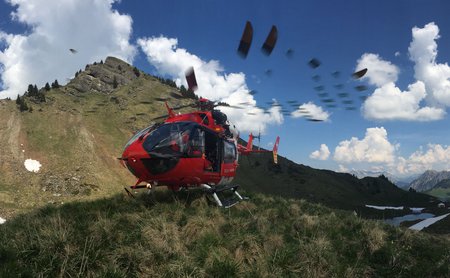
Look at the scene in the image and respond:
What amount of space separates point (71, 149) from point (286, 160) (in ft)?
211

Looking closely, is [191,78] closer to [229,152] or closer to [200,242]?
[229,152]

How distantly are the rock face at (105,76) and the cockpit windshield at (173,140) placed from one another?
266 ft

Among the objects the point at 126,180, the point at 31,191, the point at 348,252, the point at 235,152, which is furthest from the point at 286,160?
the point at 348,252

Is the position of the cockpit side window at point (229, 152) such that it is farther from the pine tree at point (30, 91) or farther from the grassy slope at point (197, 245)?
the pine tree at point (30, 91)

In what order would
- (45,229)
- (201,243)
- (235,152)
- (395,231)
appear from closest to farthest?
(45,229) < (201,243) < (395,231) < (235,152)

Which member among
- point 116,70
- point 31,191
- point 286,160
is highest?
point 116,70

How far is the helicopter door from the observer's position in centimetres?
1510

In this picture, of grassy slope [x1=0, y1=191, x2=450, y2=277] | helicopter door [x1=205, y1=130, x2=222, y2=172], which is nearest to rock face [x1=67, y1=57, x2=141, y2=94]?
helicopter door [x1=205, y1=130, x2=222, y2=172]

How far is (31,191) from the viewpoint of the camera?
43.6 meters

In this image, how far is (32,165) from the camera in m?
49.4

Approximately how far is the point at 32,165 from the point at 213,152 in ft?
143

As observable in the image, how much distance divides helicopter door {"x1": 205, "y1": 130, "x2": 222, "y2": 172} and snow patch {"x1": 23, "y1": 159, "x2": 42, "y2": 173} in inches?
1659

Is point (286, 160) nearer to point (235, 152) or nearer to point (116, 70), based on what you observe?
point (116, 70)

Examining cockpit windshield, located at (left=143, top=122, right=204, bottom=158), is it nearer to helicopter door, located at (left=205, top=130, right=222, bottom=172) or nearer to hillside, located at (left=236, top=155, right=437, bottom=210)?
helicopter door, located at (left=205, top=130, right=222, bottom=172)
